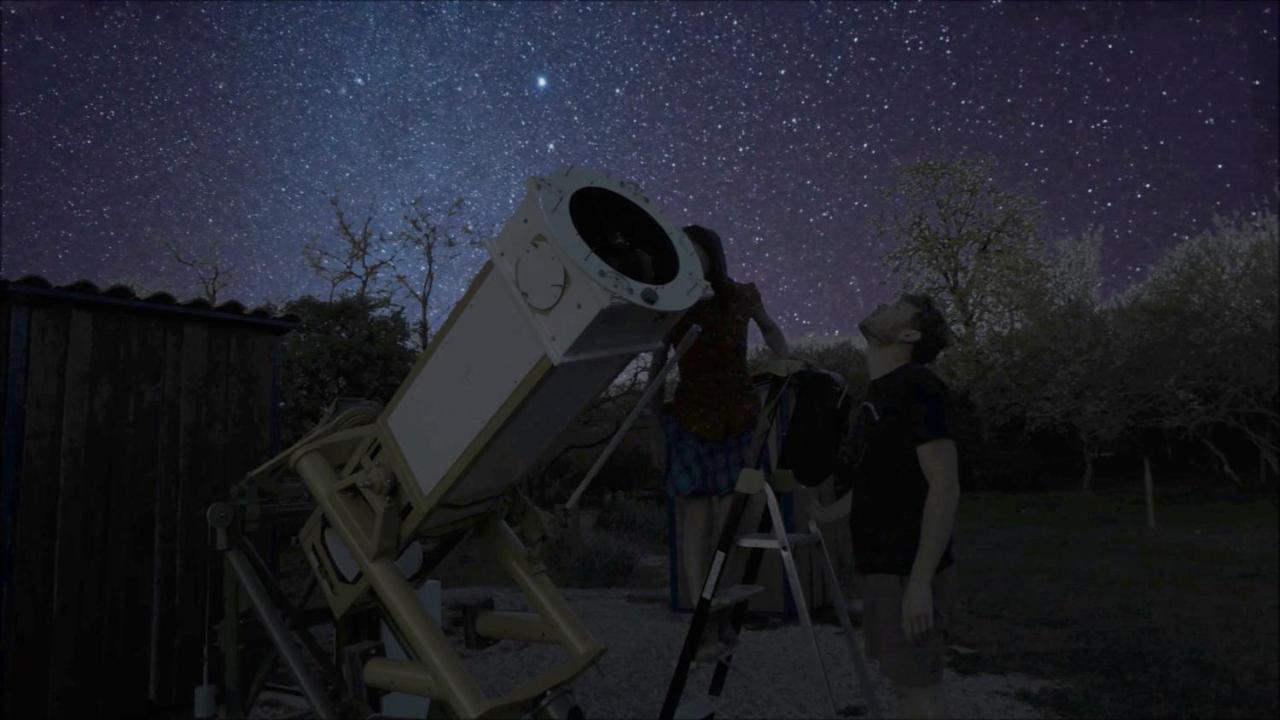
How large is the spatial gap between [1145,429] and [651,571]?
60.0 feet

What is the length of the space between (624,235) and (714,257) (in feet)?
3.93

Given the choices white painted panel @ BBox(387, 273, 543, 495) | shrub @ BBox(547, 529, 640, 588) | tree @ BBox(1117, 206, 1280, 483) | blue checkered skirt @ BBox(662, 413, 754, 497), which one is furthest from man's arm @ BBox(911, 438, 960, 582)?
tree @ BBox(1117, 206, 1280, 483)

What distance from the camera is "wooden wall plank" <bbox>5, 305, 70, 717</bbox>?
496 centimetres

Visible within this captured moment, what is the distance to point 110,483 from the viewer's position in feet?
17.9

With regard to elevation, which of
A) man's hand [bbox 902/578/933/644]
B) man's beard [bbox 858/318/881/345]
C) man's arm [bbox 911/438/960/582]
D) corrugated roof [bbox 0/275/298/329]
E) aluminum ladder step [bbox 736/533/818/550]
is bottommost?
man's hand [bbox 902/578/933/644]

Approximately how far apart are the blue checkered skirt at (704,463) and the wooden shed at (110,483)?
3798 millimetres

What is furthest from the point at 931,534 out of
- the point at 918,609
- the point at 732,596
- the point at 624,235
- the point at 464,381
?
the point at 464,381

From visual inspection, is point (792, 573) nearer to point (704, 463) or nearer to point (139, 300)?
point (704, 463)

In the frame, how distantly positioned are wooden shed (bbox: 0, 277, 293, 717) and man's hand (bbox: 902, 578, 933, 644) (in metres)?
Result: 4.92

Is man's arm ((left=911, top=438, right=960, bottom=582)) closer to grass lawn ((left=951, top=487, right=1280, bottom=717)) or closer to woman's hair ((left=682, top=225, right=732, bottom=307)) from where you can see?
woman's hair ((left=682, top=225, right=732, bottom=307))

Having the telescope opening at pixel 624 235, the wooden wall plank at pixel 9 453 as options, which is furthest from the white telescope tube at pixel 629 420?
the wooden wall plank at pixel 9 453

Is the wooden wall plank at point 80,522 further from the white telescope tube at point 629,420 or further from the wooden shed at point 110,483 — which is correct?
the white telescope tube at point 629,420

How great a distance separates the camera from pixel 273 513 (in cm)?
359

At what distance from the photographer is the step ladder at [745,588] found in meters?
3.15
